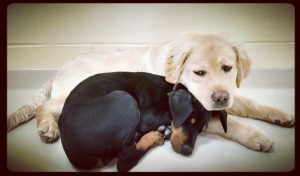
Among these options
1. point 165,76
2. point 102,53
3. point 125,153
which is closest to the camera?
point 125,153

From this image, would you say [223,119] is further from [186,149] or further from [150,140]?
[150,140]

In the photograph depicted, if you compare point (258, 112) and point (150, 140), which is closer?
point (150, 140)

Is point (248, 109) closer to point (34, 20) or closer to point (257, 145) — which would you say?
point (257, 145)

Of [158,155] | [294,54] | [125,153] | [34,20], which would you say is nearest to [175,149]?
[158,155]

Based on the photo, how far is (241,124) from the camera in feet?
5.50

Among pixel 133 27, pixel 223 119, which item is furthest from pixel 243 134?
pixel 133 27

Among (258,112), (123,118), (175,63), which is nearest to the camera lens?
(123,118)

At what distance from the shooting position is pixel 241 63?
1.64 meters

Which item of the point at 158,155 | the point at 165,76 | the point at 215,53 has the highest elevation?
the point at 215,53

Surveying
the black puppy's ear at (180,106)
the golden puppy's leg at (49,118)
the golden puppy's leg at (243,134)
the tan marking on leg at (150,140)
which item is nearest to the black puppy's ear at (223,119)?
the golden puppy's leg at (243,134)

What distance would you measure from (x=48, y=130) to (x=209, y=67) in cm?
68

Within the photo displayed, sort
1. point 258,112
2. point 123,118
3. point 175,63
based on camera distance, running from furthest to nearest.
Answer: point 258,112 → point 175,63 → point 123,118

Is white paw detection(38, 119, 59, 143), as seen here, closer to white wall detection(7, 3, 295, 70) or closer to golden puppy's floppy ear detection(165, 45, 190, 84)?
white wall detection(7, 3, 295, 70)

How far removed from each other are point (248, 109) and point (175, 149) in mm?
386
